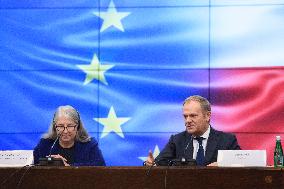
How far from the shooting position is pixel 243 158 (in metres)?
3.45

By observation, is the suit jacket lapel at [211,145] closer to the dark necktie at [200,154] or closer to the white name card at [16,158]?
the dark necktie at [200,154]

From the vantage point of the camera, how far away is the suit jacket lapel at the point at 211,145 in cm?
414

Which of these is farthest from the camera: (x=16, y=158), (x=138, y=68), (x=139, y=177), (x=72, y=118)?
(x=138, y=68)

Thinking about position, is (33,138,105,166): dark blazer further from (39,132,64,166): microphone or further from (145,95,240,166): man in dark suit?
(39,132,64,166): microphone

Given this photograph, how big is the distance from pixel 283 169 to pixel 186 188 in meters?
0.50

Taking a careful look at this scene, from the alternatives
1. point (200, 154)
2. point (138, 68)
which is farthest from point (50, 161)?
point (138, 68)

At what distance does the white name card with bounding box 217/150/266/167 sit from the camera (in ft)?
11.2

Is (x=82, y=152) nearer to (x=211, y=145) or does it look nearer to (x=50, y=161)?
(x=50, y=161)

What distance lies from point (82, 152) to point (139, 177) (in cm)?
→ 110

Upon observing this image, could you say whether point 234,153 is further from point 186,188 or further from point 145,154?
point 145,154


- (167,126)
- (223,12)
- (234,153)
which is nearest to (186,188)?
(234,153)

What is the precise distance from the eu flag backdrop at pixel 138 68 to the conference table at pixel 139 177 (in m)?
1.77

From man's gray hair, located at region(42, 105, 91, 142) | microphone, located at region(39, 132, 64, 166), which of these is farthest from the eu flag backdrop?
microphone, located at region(39, 132, 64, 166)

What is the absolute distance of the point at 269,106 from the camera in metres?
5.07
